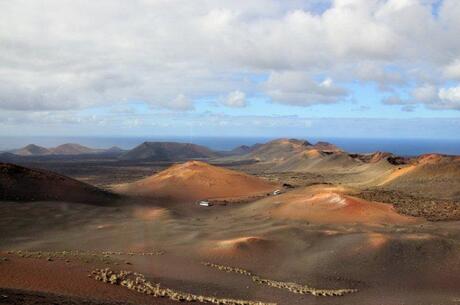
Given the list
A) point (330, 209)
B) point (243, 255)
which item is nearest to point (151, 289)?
point (243, 255)

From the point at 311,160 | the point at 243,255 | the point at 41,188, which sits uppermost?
the point at 311,160

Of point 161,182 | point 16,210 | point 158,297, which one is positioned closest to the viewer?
point 158,297

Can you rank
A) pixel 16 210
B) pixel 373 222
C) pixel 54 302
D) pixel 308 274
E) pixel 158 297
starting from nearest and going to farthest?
pixel 54 302, pixel 158 297, pixel 308 274, pixel 373 222, pixel 16 210

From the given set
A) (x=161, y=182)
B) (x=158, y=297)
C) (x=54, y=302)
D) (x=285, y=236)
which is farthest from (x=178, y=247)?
(x=161, y=182)

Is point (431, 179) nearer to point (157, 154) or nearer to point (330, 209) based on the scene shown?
point (330, 209)

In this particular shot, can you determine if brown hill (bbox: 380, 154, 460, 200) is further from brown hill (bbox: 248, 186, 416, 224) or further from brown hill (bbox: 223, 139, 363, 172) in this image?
brown hill (bbox: 223, 139, 363, 172)

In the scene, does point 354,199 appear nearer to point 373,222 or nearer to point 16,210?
point 373,222

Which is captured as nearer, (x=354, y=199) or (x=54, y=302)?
(x=54, y=302)
